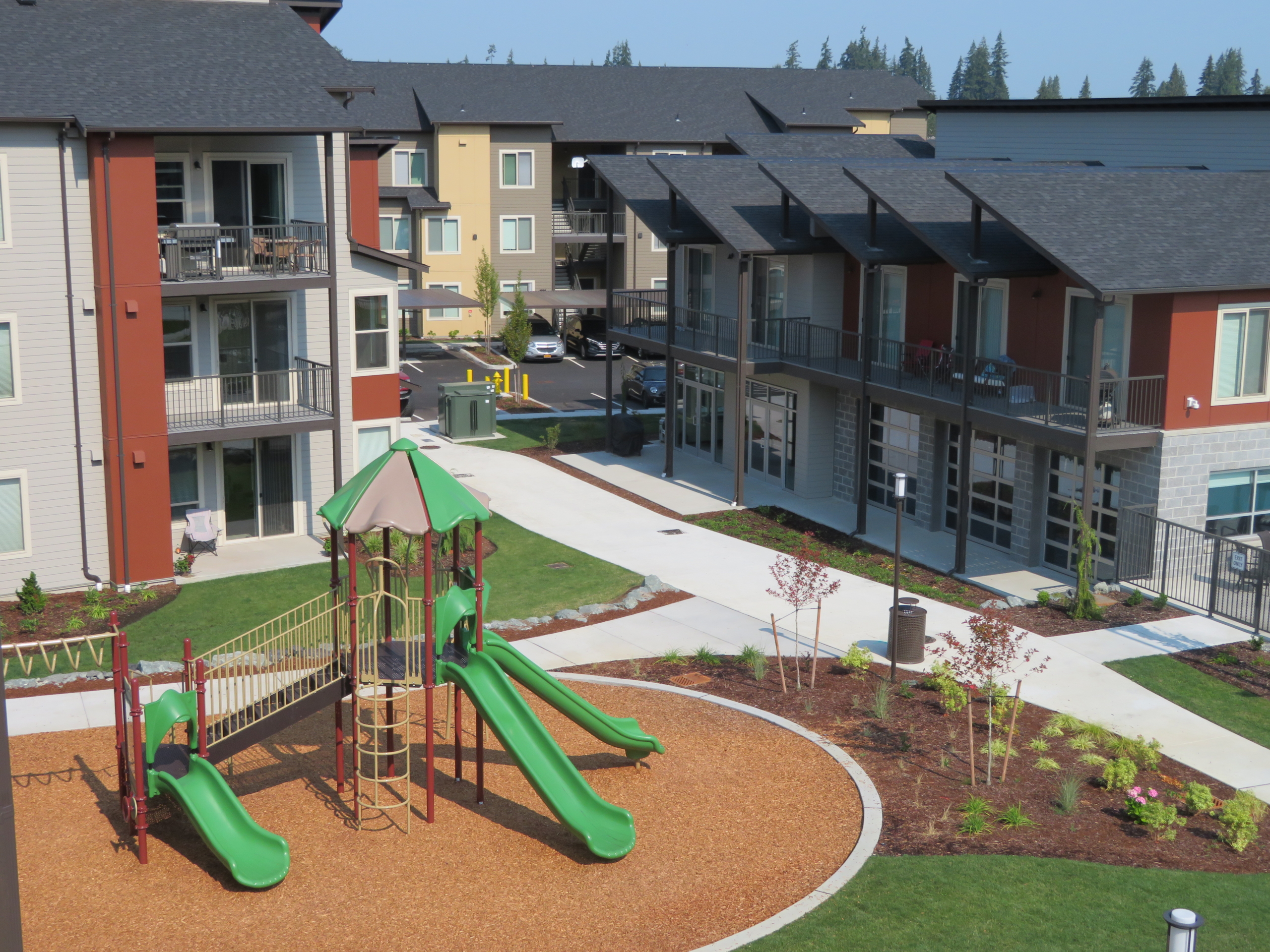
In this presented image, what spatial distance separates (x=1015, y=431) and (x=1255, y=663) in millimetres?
5959

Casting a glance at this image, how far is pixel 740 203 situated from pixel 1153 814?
806 inches

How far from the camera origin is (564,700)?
1647 centimetres

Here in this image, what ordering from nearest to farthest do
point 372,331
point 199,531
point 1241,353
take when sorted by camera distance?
point 1241,353 → point 199,531 → point 372,331

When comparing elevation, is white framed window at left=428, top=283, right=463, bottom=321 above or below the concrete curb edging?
above

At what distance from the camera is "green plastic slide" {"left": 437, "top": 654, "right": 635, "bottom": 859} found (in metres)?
14.6

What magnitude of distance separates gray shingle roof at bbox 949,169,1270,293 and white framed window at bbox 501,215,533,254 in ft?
110

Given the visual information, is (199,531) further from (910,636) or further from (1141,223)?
(1141,223)

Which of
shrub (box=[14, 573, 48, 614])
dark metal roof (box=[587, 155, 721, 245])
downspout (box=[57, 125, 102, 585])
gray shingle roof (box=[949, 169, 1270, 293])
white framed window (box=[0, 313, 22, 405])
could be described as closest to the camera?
shrub (box=[14, 573, 48, 614])

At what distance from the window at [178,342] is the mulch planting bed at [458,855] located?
10352 mm

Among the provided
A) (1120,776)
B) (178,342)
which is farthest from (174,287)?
(1120,776)

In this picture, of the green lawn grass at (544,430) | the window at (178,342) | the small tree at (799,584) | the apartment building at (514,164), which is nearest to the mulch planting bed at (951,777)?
the small tree at (799,584)

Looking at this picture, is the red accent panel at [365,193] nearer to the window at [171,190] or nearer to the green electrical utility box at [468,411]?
the window at [171,190]

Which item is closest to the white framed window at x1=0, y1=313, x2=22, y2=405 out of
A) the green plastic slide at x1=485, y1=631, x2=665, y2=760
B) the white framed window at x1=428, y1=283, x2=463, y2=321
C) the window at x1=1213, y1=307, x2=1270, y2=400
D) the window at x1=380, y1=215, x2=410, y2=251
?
the green plastic slide at x1=485, y1=631, x2=665, y2=760

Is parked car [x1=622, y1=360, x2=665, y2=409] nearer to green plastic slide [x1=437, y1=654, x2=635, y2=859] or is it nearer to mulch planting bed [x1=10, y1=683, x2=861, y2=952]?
mulch planting bed [x1=10, y1=683, x2=861, y2=952]
